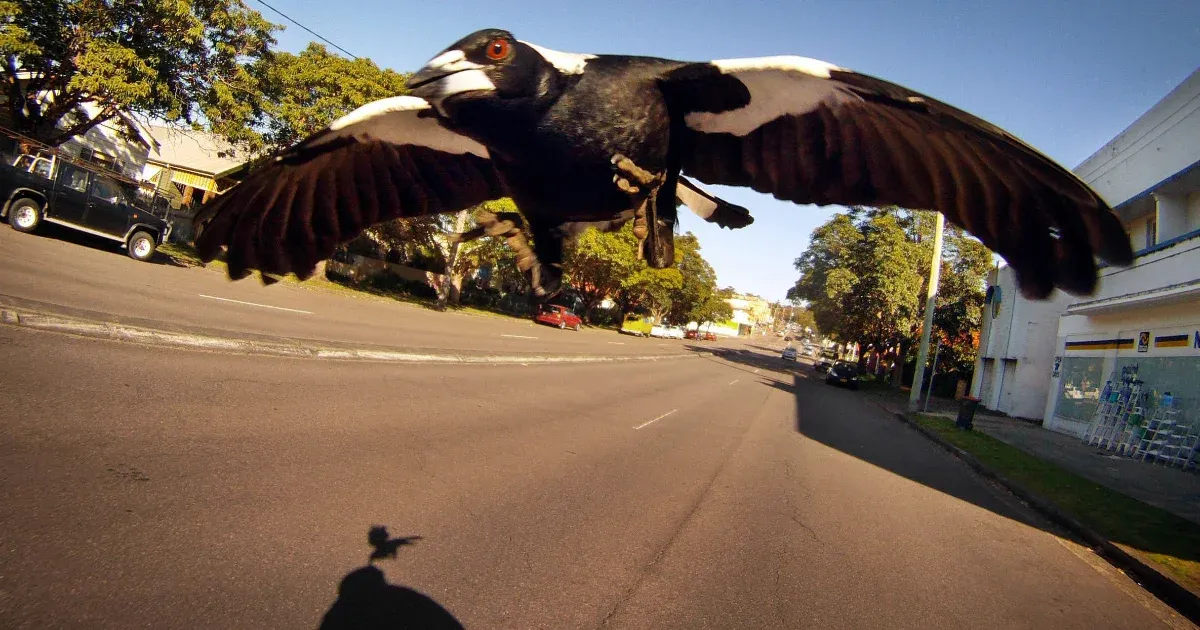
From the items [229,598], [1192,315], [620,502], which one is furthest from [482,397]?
[1192,315]

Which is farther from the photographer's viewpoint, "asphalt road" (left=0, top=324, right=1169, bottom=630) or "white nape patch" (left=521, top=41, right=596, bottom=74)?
"asphalt road" (left=0, top=324, right=1169, bottom=630)

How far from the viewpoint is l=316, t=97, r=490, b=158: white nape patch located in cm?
208

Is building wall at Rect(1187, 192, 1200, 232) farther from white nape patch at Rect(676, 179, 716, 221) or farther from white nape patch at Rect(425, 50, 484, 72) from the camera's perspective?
white nape patch at Rect(425, 50, 484, 72)

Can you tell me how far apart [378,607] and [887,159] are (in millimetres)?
2989

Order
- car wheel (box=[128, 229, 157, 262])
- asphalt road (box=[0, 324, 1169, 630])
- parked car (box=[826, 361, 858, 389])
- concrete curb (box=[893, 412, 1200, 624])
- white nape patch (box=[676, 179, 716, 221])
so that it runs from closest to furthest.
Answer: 1. white nape patch (box=[676, 179, 716, 221])
2. asphalt road (box=[0, 324, 1169, 630])
3. concrete curb (box=[893, 412, 1200, 624])
4. car wheel (box=[128, 229, 157, 262])
5. parked car (box=[826, 361, 858, 389])

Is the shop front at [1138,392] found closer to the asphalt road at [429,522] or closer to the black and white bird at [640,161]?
the asphalt road at [429,522]

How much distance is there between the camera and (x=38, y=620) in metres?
2.14

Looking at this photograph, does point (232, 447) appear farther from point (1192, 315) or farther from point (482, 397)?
point (1192, 315)

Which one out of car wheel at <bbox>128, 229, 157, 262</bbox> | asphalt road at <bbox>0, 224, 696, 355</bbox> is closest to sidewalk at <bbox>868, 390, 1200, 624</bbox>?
asphalt road at <bbox>0, 224, 696, 355</bbox>

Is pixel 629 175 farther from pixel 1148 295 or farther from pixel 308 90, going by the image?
pixel 308 90

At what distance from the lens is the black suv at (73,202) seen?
535 inches

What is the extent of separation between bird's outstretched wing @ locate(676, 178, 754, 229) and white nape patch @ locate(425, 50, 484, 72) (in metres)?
0.99

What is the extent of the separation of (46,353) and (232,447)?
2.73m

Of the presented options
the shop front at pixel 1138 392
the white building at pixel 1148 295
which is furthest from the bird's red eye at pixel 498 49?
the shop front at pixel 1138 392
